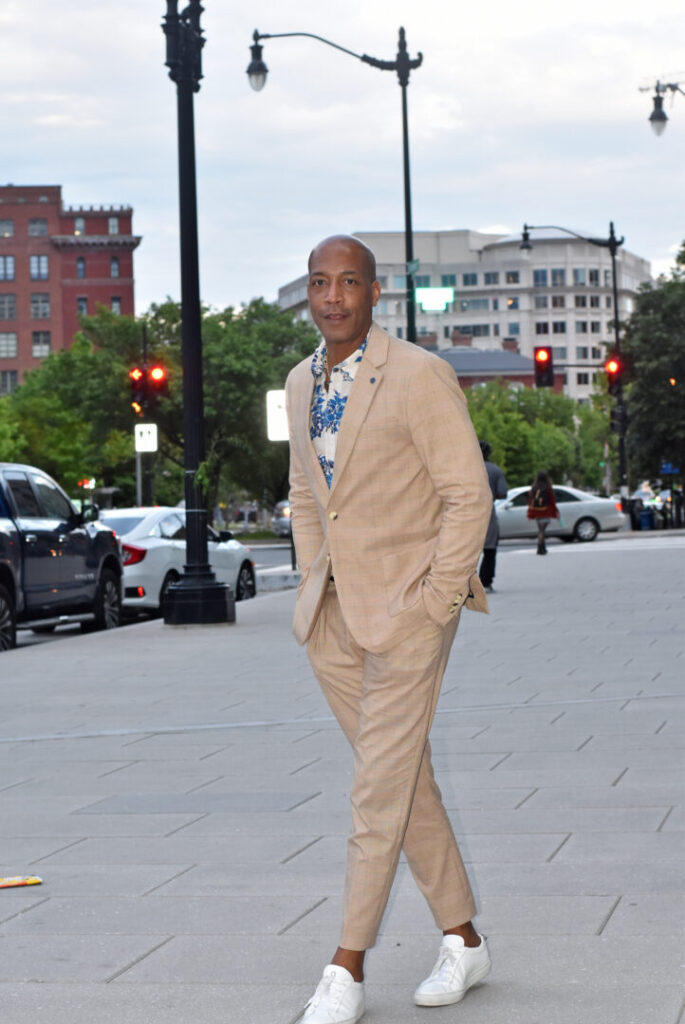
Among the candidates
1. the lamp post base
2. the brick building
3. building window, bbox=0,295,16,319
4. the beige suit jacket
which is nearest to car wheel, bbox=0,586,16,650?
the lamp post base

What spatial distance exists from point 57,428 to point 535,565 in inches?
1821

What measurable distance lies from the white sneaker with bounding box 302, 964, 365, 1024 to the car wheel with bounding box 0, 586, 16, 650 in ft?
37.5

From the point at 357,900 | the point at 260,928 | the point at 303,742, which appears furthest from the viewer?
the point at 303,742

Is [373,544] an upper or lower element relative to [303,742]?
upper

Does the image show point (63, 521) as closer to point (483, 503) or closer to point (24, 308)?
point (483, 503)

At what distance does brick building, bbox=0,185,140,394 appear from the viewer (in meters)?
125

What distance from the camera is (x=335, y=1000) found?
394 cm

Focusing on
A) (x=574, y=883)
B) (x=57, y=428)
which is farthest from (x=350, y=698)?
(x=57, y=428)

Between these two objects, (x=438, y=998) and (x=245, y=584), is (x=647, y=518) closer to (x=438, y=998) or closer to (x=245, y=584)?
(x=245, y=584)

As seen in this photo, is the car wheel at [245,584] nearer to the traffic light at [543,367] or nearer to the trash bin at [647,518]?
the traffic light at [543,367]

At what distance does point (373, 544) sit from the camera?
4.07 meters

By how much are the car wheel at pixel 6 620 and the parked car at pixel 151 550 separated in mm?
3647

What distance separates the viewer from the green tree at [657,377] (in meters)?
51.4

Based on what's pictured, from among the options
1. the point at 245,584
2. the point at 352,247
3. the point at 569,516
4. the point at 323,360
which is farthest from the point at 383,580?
the point at 569,516
